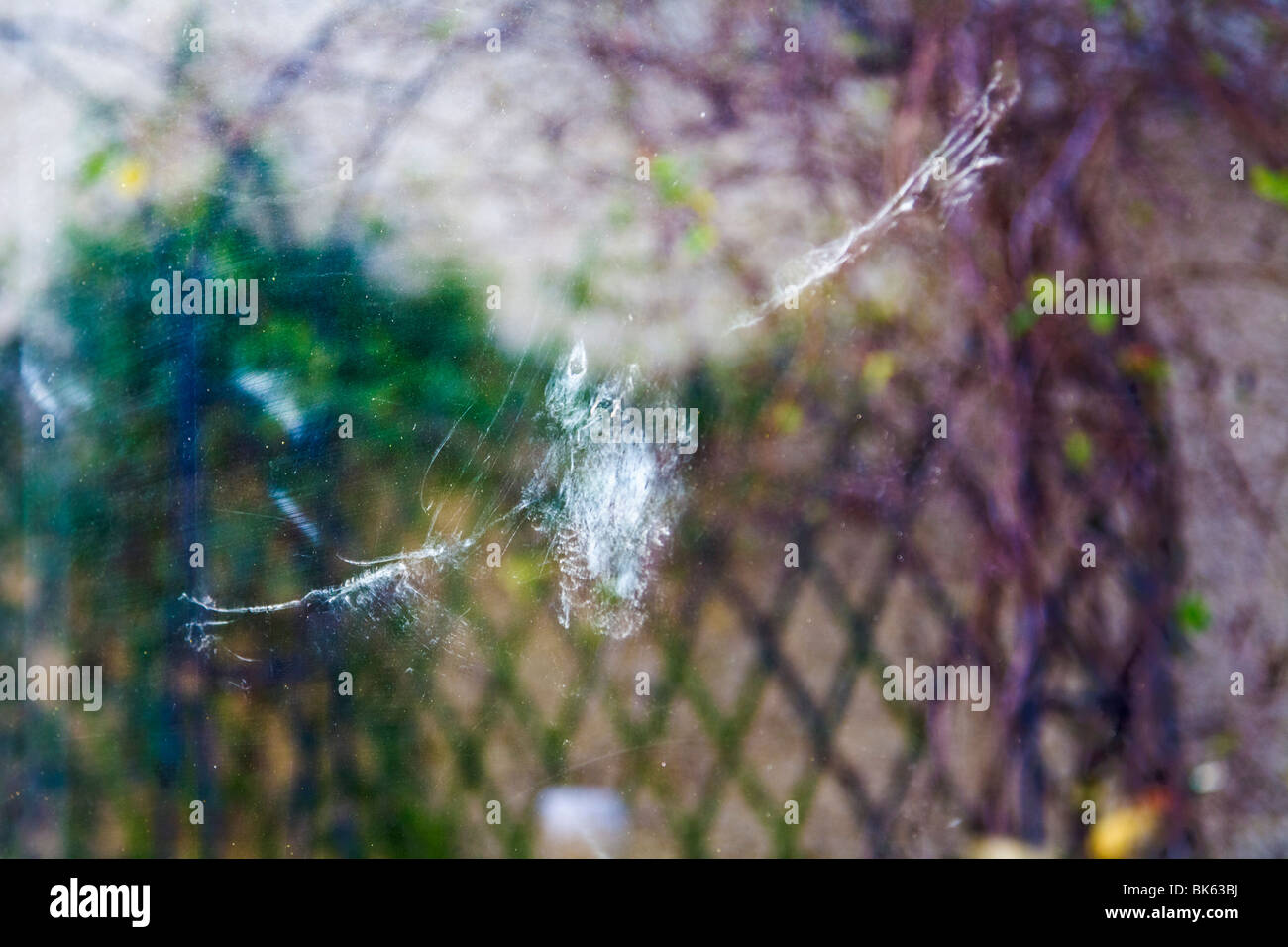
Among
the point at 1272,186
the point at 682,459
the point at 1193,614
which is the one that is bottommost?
the point at 1193,614

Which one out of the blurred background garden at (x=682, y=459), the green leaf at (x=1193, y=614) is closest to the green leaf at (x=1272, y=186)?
the blurred background garden at (x=682, y=459)

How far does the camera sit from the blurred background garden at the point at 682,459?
2.00 metres

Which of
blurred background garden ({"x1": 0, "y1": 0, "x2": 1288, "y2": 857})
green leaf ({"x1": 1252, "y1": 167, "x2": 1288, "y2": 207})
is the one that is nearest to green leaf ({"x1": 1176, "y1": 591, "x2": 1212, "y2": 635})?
blurred background garden ({"x1": 0, "y1": 0, "x2": 1288, "y2": 857})

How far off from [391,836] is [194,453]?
833 millimetres

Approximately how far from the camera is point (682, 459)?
6.56ft

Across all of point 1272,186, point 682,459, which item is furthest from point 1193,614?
point 682,459

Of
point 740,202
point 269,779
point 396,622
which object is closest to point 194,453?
point 396,622

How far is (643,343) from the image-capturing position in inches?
79.0

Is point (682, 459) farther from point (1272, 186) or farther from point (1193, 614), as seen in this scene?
point (1272, 186)

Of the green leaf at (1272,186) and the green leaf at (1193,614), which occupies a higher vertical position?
the green leaf at (1272,186)

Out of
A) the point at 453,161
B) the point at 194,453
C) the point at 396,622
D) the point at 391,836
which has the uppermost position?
the point at 453,161

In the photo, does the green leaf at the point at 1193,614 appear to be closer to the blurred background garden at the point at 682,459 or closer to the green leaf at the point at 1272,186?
the blurred background garden at the point at 682,459

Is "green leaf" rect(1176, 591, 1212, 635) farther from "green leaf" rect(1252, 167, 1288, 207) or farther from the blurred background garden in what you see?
"green leaf" rect(1252, 167, 1288, 207)

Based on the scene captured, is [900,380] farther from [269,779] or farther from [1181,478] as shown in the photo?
[269,779]
